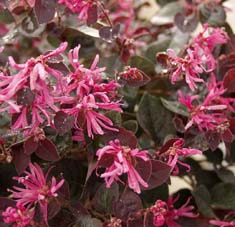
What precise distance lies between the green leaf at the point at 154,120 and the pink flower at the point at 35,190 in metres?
0.18

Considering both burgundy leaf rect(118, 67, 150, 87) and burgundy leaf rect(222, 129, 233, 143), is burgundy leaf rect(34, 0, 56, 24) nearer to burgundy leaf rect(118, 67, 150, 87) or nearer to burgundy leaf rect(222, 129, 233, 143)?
burgundy leaf rect(118, 67, 150, 87)

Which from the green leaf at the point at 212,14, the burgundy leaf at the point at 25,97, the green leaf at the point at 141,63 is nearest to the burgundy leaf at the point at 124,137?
the burgundy leaf at the point at 25,97

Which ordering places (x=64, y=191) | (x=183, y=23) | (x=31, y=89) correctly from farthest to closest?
1. (x=183, y=23)
2. (x=64, y=191)
3. (x=31, y=89)

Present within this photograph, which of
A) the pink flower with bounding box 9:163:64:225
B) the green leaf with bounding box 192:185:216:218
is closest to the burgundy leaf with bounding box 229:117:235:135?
the green leaf with bounding box 192:185:216:218

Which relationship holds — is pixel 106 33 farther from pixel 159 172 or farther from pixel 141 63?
pixel 159 172

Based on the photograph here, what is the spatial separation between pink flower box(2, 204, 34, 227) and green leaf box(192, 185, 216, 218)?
0.23m

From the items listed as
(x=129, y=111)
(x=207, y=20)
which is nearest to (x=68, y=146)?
(x=129, y=111)

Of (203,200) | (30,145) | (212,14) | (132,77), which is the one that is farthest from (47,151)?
(212,14)

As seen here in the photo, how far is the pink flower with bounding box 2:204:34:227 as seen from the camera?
0.51 meters

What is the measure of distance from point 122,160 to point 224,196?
25 cm

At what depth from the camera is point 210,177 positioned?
0.76 meters

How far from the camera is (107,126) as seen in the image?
21.6 inches

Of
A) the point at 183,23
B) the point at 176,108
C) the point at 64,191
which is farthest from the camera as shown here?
the point at 183,23

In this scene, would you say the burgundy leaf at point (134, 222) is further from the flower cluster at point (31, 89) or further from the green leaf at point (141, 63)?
the green leaf at point (141, 63)
